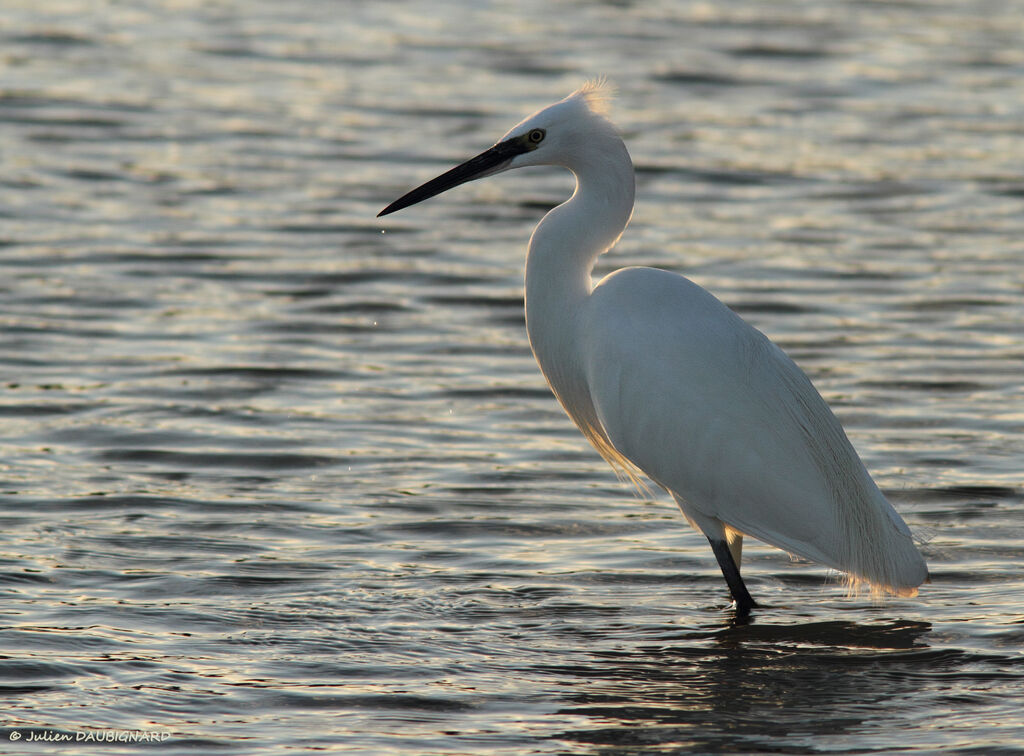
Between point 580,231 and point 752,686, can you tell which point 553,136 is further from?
point 752,686

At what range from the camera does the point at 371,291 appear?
32.2ft

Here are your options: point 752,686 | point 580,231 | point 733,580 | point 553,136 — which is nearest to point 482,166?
point 553,136

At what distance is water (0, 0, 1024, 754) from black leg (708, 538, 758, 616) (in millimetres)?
108

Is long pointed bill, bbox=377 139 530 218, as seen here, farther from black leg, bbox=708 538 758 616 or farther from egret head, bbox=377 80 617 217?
black leg, bbox=708 538 758 616

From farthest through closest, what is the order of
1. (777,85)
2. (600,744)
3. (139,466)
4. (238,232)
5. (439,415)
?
(777,85), (238,232), (439,415), (139,466), (600,744)

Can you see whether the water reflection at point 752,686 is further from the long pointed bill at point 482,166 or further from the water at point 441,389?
the long pointed bill at point 482,166

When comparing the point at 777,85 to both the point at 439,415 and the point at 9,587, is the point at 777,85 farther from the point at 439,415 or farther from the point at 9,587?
the point at 9,587

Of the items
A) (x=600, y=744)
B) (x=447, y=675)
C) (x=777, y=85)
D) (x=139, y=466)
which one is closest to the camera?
(x=600, y=744)

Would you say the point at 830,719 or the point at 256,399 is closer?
the point at 830,719

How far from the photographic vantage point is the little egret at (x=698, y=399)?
5.82 meters

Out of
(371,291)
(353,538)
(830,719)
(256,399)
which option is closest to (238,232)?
(371,291)

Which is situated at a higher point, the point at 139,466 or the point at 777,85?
the point at 777,85

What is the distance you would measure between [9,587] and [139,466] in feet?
4.50

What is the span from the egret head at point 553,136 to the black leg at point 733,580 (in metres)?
1.56
